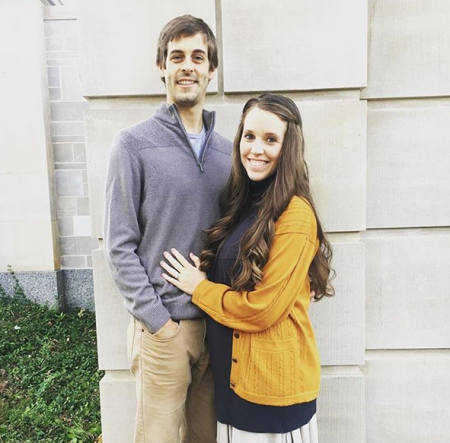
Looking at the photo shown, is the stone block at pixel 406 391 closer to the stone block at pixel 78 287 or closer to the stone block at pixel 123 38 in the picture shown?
the stone block at pixel 123 38

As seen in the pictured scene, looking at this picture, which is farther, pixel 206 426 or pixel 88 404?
pixel 88 404

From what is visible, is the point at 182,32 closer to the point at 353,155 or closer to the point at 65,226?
the point at 353,155

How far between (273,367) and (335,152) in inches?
55.5

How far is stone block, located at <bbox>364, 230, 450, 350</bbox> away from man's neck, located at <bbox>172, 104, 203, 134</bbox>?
1420mm

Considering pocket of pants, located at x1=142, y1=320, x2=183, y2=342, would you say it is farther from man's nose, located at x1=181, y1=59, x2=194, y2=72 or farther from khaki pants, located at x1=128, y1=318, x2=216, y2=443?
man's nose, located at x1=181, y1=59, x2=194, y2=72

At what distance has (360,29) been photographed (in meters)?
2.47

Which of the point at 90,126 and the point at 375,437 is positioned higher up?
the point at 90,126

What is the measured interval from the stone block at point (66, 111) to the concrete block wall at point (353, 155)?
3034 millimetres

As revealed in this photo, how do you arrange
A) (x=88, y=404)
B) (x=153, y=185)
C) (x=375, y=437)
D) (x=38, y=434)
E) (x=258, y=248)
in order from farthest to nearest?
1. (x=88, y=404)
2. (x=38, y=434)
3. (x=375, y=437)
4. (x=153, y=185)
5. (x=258, y=248)

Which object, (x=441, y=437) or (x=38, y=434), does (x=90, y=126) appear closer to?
(x=38, y=434)

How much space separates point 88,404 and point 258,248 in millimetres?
2694

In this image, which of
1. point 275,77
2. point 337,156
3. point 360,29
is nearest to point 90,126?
point 275,77

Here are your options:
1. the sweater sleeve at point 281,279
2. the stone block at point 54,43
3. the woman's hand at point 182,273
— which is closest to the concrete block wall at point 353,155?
the woman's hand at point 182,273

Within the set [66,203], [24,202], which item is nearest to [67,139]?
[66,203]
